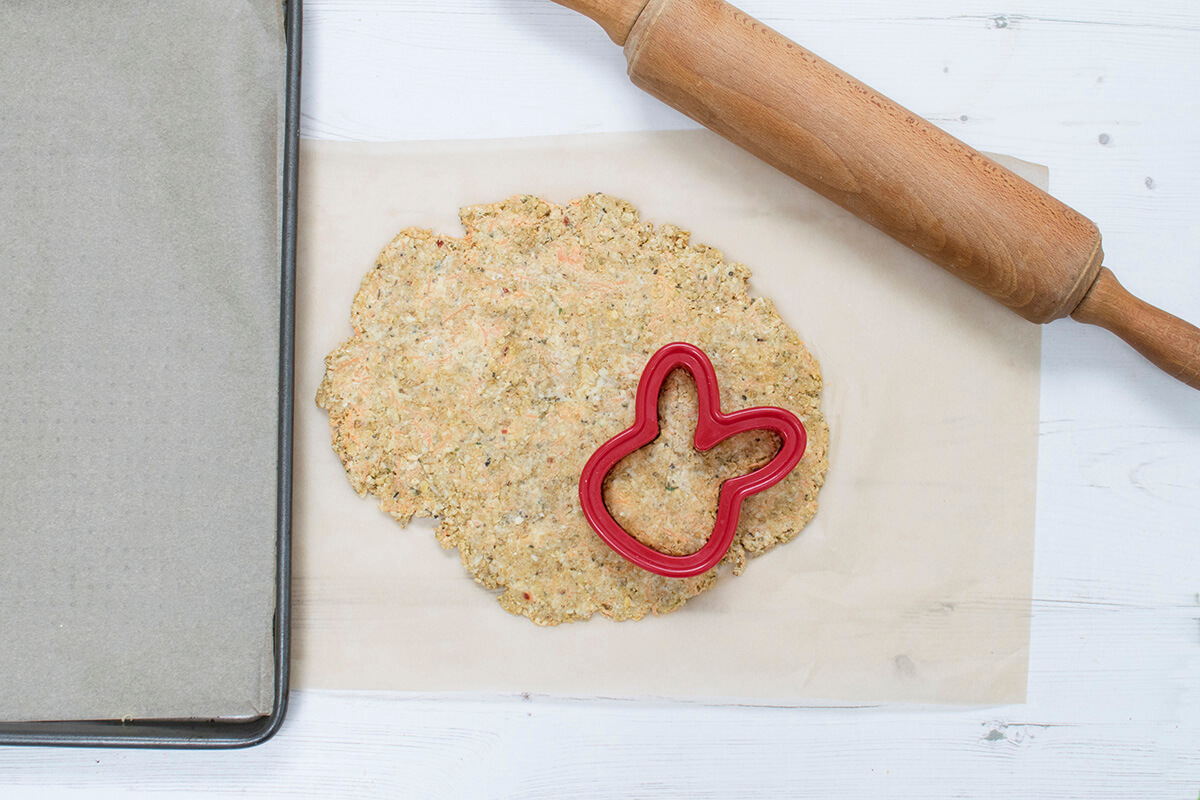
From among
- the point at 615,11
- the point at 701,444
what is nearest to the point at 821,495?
the point at 701,444

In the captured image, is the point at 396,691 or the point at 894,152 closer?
the point at 894,152

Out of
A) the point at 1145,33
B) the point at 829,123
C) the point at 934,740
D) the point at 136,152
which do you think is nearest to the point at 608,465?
the point at 829,123

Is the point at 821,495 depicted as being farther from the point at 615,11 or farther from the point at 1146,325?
the point at 615,11

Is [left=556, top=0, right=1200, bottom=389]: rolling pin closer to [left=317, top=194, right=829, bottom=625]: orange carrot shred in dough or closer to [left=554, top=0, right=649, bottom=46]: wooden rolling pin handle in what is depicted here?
[left=554, top=0, right=649, bottom=46]: wooden rolling pin handle

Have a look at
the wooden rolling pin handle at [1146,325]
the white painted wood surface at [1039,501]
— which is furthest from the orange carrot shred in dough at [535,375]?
the wooden rolling pin handle at [1146,325]

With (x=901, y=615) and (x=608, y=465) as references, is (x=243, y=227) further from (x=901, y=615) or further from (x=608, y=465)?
(x=901, y=615)

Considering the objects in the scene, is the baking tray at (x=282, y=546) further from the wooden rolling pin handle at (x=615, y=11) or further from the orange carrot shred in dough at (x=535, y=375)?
the wooden rolling pin handle at (x=615, y=11)
